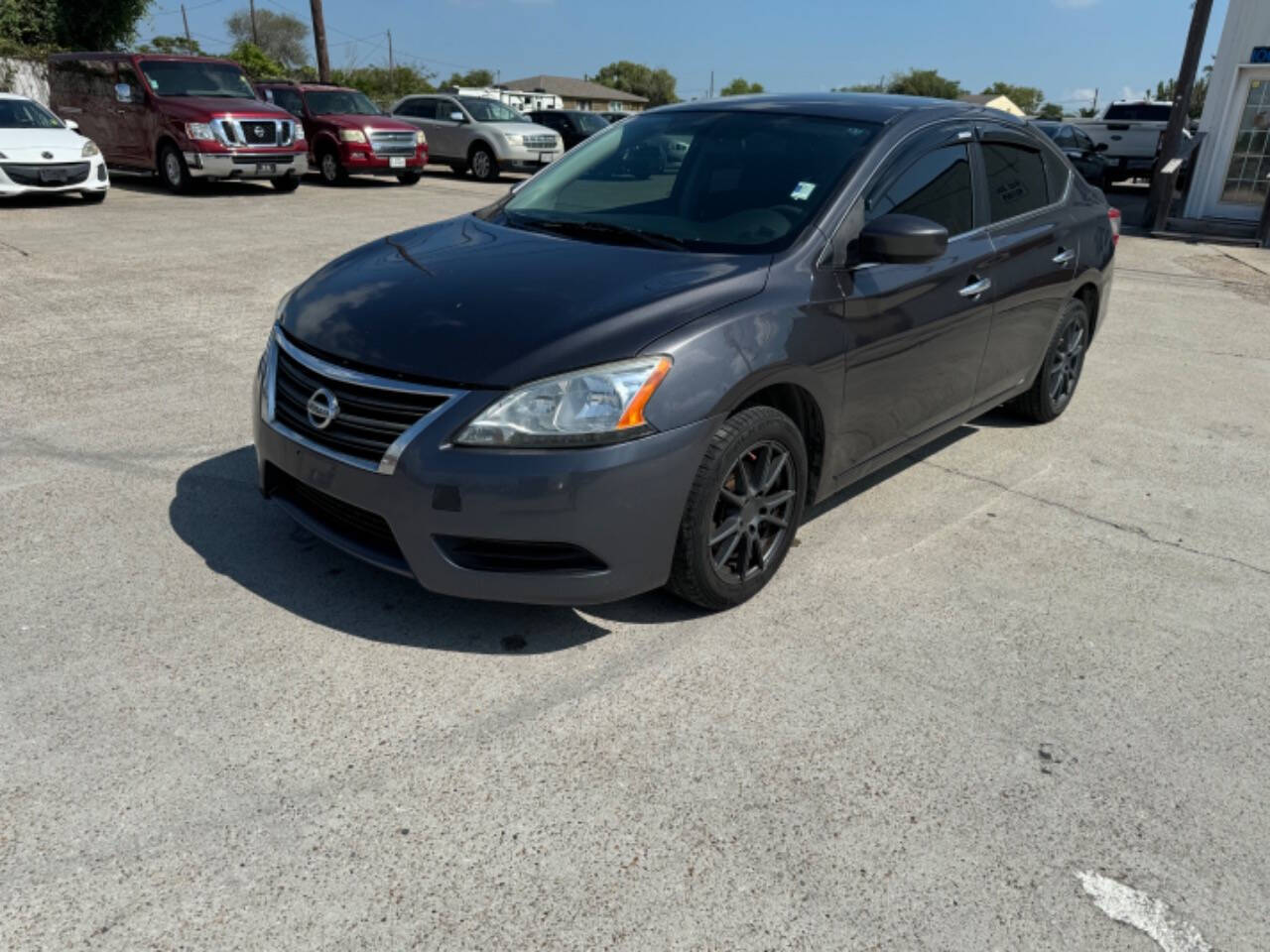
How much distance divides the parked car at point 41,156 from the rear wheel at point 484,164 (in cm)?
842

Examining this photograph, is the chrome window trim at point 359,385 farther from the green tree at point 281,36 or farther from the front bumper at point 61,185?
the green tree at point 281,36

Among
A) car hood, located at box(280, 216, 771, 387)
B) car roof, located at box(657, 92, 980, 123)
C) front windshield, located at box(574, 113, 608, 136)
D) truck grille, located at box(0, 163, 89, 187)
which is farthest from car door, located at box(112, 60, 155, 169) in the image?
car hood, located at box(280, 216, 771, 387)

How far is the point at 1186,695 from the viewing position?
3227 millimetres

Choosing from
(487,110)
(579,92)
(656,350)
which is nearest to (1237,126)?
(487,110)

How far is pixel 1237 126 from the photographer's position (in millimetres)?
16703

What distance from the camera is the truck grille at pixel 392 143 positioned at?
17.7 m

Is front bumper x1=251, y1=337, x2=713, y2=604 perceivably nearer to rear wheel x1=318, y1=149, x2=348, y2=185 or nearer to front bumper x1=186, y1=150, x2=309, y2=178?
front bumper x1=186, y1=150, x2=309, y2=178

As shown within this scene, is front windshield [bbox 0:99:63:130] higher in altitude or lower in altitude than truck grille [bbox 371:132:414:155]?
higher

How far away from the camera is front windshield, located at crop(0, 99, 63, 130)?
43.6 feet

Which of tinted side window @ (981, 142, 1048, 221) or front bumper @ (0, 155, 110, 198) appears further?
front bumper @ (0, 155, 110, 198)

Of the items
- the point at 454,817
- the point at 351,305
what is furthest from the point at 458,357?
the point at 454,817

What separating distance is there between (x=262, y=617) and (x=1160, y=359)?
680 centimetres

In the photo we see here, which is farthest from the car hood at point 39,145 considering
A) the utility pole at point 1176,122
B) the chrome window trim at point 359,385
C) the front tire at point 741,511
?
the utility pole at point 1176,122

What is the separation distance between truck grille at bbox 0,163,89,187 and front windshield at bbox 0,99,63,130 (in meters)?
0.69
